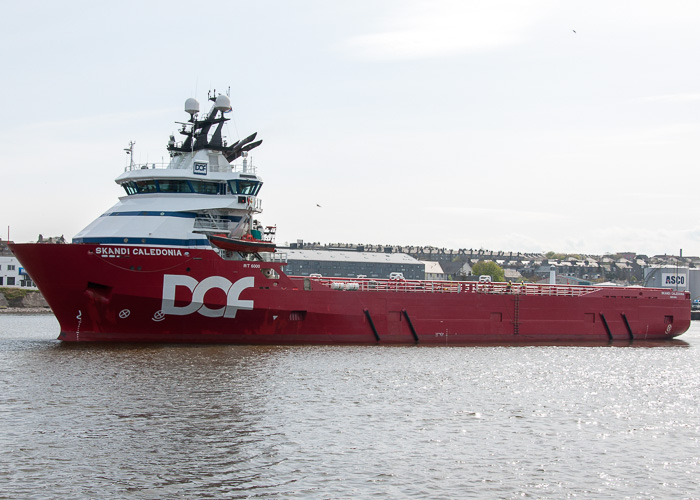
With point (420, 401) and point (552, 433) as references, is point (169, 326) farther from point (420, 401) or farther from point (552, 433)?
point (552, 433)

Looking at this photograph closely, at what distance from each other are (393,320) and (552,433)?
17696mm

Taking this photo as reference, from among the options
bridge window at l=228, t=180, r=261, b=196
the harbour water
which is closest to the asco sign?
the harbour water

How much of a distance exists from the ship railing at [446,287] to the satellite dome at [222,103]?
28.3 feet

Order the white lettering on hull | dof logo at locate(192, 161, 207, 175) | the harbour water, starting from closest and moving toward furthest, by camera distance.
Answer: the harbour water, the white lettering on hull, dof logo at locate(192, 161, 207, 175)

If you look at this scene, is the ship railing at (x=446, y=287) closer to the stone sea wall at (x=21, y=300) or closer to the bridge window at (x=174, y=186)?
the bridge window at (x=174, y=186)

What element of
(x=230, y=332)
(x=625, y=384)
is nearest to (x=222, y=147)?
(x=230, y=332)

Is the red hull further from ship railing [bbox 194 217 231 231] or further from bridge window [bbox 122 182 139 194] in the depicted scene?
bridge window [bbox 122 182 139 194]

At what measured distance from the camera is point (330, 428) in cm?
1755

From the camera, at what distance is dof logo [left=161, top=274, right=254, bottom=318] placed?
29578mm

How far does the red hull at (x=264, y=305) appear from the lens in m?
29.0

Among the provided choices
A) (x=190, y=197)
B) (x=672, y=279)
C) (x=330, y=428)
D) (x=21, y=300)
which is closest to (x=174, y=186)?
(x=190, y=197)

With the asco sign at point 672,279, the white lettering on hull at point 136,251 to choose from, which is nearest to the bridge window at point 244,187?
the white lettering on hull at point 136,251

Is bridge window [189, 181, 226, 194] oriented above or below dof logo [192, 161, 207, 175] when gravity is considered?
below

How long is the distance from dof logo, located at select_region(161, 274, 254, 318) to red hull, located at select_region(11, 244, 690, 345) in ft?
0.13
